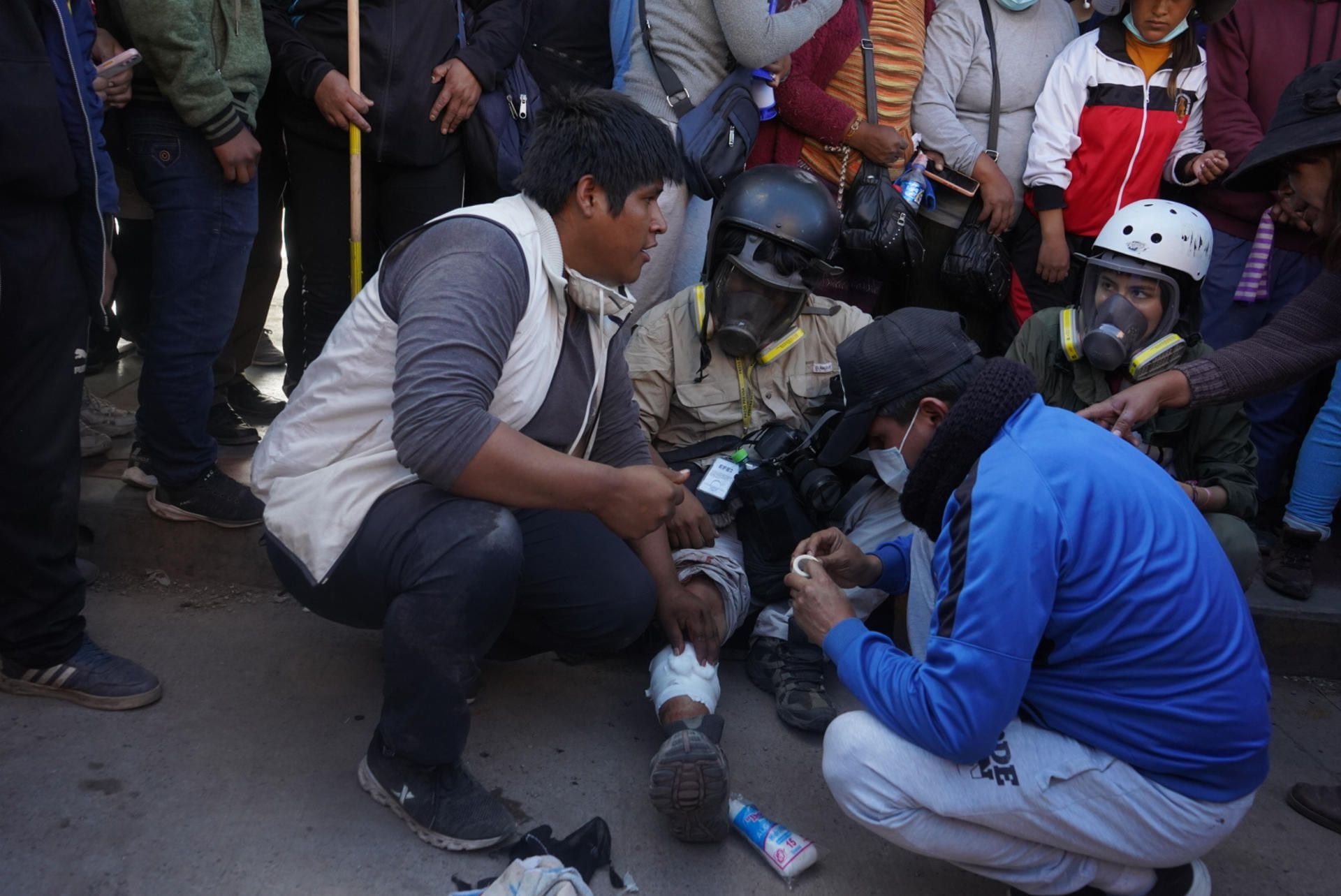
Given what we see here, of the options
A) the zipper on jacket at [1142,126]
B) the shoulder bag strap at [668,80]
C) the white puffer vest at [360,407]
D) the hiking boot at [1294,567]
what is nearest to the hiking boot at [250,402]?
the white puffer vest at [360,407]

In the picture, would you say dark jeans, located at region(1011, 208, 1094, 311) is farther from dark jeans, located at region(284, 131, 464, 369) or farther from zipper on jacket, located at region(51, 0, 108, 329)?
zipper on jacket, located at region(51, 0, 108, 329)

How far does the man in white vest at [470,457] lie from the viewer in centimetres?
236

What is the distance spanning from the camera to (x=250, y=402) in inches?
170

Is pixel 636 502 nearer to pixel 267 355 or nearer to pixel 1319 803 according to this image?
pixel 1319 803

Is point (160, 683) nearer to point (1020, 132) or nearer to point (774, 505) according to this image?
point (774, 505)

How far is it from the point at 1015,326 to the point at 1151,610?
100 inches

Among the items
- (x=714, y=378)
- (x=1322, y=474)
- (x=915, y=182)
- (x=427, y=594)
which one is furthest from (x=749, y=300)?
(x=1322, y=474)

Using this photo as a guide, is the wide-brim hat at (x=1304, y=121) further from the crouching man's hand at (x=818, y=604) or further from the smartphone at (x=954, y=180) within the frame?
the crouching man's hand at (x=818, y=604)

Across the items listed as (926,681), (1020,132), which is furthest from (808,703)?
(1020,132)

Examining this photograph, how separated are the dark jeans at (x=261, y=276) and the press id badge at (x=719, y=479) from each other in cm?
181

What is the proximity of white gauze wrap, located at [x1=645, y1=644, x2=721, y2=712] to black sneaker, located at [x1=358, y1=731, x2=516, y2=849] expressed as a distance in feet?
1.79

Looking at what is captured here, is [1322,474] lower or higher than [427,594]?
lower

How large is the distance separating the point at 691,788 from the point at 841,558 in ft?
2.49

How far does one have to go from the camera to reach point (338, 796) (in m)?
2.65
